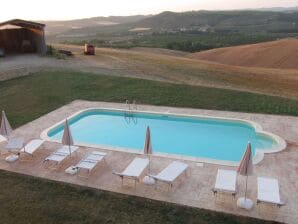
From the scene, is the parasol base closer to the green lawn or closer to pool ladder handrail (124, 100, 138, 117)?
the green lawn

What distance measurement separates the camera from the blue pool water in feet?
41.6

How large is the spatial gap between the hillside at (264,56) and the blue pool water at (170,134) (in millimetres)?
27590

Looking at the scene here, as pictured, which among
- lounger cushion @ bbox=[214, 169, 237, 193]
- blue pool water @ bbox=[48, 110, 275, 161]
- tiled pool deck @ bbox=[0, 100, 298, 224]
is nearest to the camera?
tiled pool deck @ bbox=[0, 100, 298, 224]

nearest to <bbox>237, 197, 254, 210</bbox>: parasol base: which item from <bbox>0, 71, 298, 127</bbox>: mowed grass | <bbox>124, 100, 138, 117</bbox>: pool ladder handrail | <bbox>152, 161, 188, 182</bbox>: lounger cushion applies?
<bbox>152, 161, 188, 182</bbox>: lounger cushion

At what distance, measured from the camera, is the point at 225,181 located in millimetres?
8688

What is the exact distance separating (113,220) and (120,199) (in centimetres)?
86

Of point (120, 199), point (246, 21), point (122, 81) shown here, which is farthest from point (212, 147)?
point (246, 21)

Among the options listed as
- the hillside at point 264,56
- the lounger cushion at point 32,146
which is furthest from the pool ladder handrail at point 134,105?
the hillside at point 264,56

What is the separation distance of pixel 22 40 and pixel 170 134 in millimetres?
21244

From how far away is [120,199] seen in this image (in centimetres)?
866

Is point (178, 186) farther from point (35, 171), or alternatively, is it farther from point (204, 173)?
point (35, 171)

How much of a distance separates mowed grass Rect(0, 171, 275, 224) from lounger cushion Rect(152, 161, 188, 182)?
0.84 m

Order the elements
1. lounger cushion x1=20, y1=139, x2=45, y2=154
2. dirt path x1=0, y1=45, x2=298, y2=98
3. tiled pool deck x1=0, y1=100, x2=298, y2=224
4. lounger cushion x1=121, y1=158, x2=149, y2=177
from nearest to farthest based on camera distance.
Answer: tiled pool deck x1=0, y1=100, x2=298, y2=224, lounger cushion x1=121, y1=158, x2=149, y2=177, lounger cushion x1=20, y1=139, x2=45, y2=154, dirt path x1=0, y1=45, x2=298, y2=98

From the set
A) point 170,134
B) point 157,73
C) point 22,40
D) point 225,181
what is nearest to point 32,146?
point 170,134
